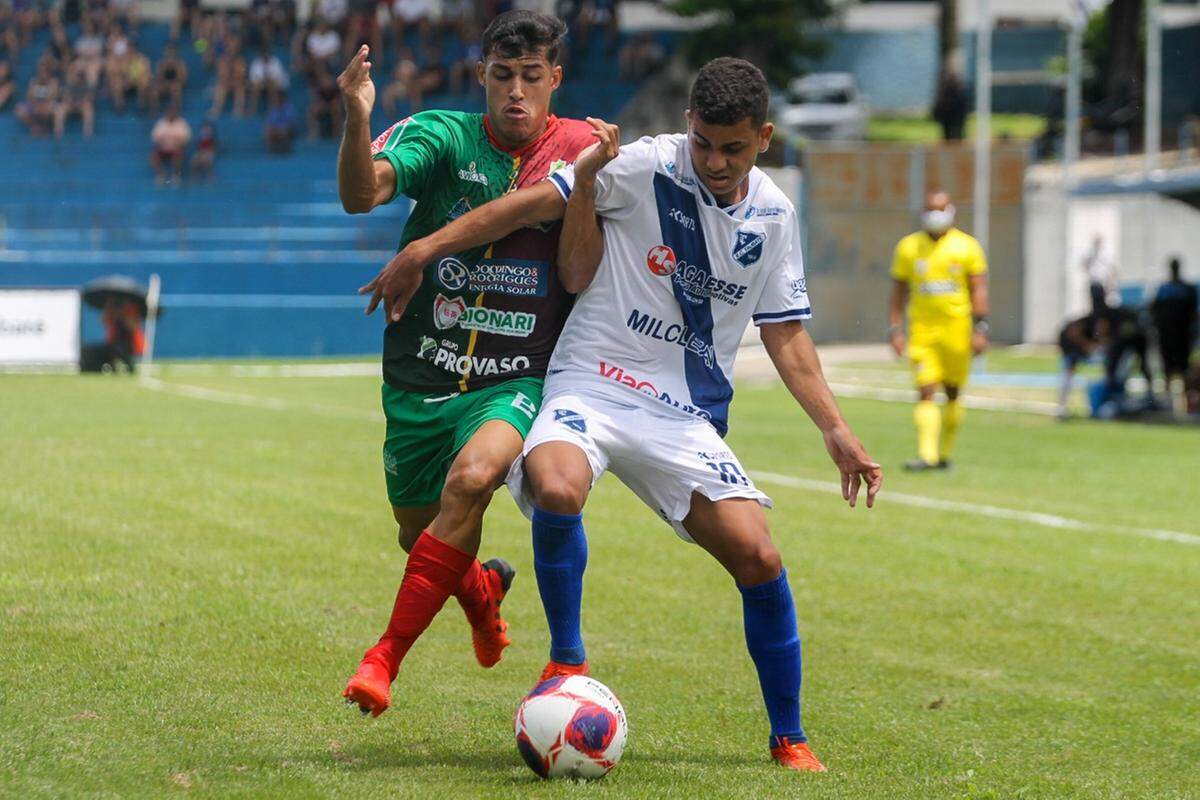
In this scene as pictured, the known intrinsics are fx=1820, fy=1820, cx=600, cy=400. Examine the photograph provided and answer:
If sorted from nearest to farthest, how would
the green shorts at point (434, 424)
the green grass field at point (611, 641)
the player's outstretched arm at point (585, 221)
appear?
the green grass field at point (611, 641) → the player's outstretched arm at point (585, 221) → the green shorts at point (434, 424)

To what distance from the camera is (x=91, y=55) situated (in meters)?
42.5

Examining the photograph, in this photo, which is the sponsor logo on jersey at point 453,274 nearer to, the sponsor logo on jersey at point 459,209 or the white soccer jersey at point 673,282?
the sponsor logo on jersey at point 459,209

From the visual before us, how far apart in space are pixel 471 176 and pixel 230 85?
123ft

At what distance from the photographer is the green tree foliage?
43.9m

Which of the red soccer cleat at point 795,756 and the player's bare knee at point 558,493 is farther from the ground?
the player's bare knee at point 558,493

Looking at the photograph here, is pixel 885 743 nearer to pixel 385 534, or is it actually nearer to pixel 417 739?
pixel 417 739

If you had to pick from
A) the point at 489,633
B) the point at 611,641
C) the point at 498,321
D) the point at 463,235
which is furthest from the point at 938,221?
the point at 463,235

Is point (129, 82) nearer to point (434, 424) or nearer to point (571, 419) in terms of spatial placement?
point (434, 424)

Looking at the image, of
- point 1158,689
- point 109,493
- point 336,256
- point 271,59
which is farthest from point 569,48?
point 1158,689

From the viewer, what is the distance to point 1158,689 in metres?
7.34

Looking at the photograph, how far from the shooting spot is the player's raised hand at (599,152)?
18.2 feet

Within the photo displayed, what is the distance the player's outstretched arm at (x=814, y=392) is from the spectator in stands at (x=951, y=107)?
121 feet

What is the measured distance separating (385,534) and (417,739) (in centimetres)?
490

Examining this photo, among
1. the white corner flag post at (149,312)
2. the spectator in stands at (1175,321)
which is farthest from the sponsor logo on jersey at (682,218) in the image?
the white corner flag post at (149,312)
